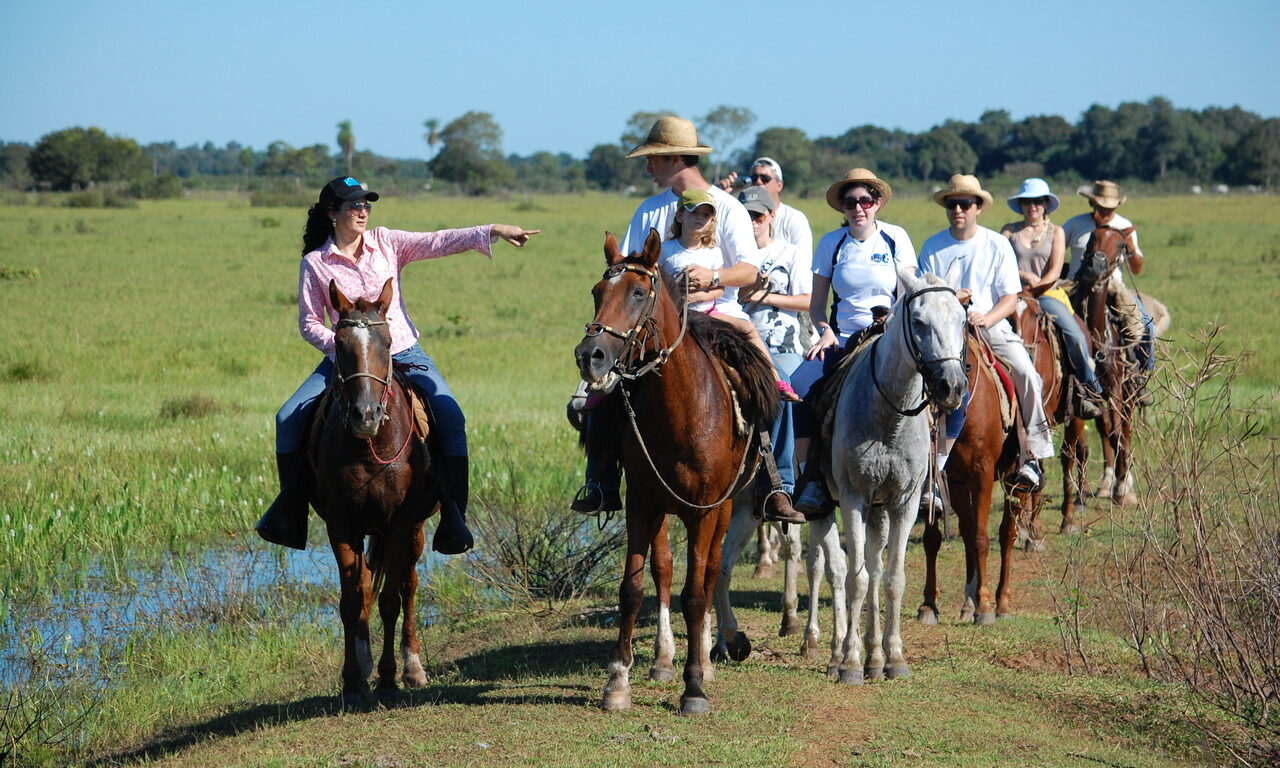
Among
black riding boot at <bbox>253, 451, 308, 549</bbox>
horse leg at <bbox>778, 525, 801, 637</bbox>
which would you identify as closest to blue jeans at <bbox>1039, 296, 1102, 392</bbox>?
horse leg at <bbox>778, 525, 801, 637</bbox>

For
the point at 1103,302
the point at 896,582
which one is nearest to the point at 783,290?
the point at 896,582

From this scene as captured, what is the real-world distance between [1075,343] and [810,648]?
5.24 metres

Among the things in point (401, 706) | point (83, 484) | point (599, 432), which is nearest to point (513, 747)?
point (401, 706)

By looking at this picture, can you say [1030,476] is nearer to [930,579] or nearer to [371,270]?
[930,579]

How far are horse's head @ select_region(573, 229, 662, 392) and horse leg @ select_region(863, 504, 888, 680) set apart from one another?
2.08 meters

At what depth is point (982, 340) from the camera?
9.29 meters

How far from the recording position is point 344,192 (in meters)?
7.55

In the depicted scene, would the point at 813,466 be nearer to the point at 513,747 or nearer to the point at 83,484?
the point at 513,747

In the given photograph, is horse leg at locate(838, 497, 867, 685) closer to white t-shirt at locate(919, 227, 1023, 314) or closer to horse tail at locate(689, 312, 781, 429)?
horse tail at locate(689, 312, 781, 429)

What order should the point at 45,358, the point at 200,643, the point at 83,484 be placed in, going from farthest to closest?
the point at 45,358 → the point at 83,484 → the point at 200,643

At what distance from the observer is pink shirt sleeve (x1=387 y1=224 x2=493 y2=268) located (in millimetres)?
7930

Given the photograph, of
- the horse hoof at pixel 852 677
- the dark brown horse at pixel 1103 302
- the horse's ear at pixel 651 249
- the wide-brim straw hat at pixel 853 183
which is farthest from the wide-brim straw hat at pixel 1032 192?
the horse's ear at pixel 651 249

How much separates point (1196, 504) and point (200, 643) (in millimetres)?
6427

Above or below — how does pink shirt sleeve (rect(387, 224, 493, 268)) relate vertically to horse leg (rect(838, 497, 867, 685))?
above
